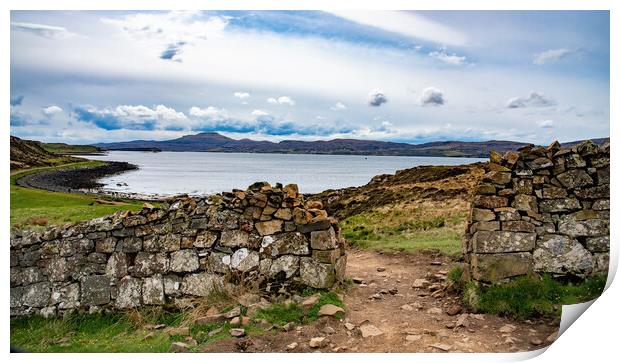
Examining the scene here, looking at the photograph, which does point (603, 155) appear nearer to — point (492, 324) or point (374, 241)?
point (492, 324)

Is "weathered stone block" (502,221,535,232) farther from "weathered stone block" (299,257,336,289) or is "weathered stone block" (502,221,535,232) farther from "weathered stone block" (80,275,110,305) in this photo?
"weathered stone block" (80,275,110,305)

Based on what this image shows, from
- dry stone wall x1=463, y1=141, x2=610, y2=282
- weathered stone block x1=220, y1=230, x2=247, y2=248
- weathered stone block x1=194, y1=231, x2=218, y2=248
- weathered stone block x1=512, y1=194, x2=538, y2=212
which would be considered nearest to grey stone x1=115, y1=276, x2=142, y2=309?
weathered stone block x1=194, y1=231, x2=218, y2=248

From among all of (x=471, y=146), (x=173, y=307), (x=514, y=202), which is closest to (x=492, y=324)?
Answer: (x=514, y=202)

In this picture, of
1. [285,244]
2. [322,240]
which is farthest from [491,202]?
[285,244]

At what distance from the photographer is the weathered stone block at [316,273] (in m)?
8.55

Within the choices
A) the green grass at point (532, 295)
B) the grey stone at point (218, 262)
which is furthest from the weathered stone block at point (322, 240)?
the green grass at point (532, 295)

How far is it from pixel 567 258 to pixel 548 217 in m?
0.74

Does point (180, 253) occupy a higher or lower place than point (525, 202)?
lower

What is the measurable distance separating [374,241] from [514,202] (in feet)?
21.4

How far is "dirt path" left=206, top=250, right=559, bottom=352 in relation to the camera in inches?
283

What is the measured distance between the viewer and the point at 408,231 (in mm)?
15438

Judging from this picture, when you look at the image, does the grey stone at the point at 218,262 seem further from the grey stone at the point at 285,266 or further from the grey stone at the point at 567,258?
the grey stone at the point at 567,258

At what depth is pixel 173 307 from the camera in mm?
9055

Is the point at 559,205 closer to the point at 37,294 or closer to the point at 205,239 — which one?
the point at 205,239
